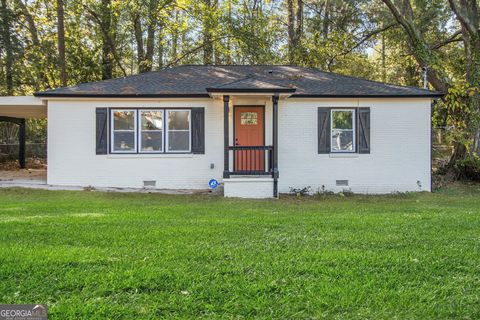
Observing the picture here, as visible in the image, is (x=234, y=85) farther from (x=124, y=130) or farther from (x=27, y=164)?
(x=27, y=164)

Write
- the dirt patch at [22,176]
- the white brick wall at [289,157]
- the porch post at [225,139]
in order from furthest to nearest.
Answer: the dirt patch at [22,176] < the white brick wall at [289,157] < the porch post at [225,139]

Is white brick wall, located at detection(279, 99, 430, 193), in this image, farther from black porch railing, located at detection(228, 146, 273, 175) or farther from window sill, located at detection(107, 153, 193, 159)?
window sill, located at detection(107, 153, 193, 159)

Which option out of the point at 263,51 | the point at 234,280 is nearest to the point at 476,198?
the point at 234,280

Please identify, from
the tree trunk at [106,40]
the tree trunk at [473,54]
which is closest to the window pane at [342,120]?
the tree trunk at [473,54]

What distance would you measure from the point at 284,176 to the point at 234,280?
8.62 meters

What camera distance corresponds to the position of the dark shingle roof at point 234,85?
11.6m

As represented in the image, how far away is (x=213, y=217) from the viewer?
6.98 metres

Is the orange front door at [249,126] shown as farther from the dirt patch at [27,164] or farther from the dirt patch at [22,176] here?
the dirt patch at [27,164]

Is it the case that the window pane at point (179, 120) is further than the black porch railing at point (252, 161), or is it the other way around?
the window pane at point (179, 120)

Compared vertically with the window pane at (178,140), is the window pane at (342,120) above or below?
above

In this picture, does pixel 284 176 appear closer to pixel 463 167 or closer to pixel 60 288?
pixel 463 167

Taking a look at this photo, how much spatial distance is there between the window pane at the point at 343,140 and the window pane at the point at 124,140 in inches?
236

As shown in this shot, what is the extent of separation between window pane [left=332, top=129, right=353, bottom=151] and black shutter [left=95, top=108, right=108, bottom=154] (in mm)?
6752

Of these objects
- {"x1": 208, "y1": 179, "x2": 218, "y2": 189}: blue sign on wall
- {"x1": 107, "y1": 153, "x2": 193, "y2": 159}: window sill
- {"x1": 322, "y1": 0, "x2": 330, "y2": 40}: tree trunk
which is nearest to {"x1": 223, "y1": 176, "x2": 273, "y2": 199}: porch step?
{"x1": 208, "y1": 179, "x2": 218, "y2": 189}: blue sign on wall
